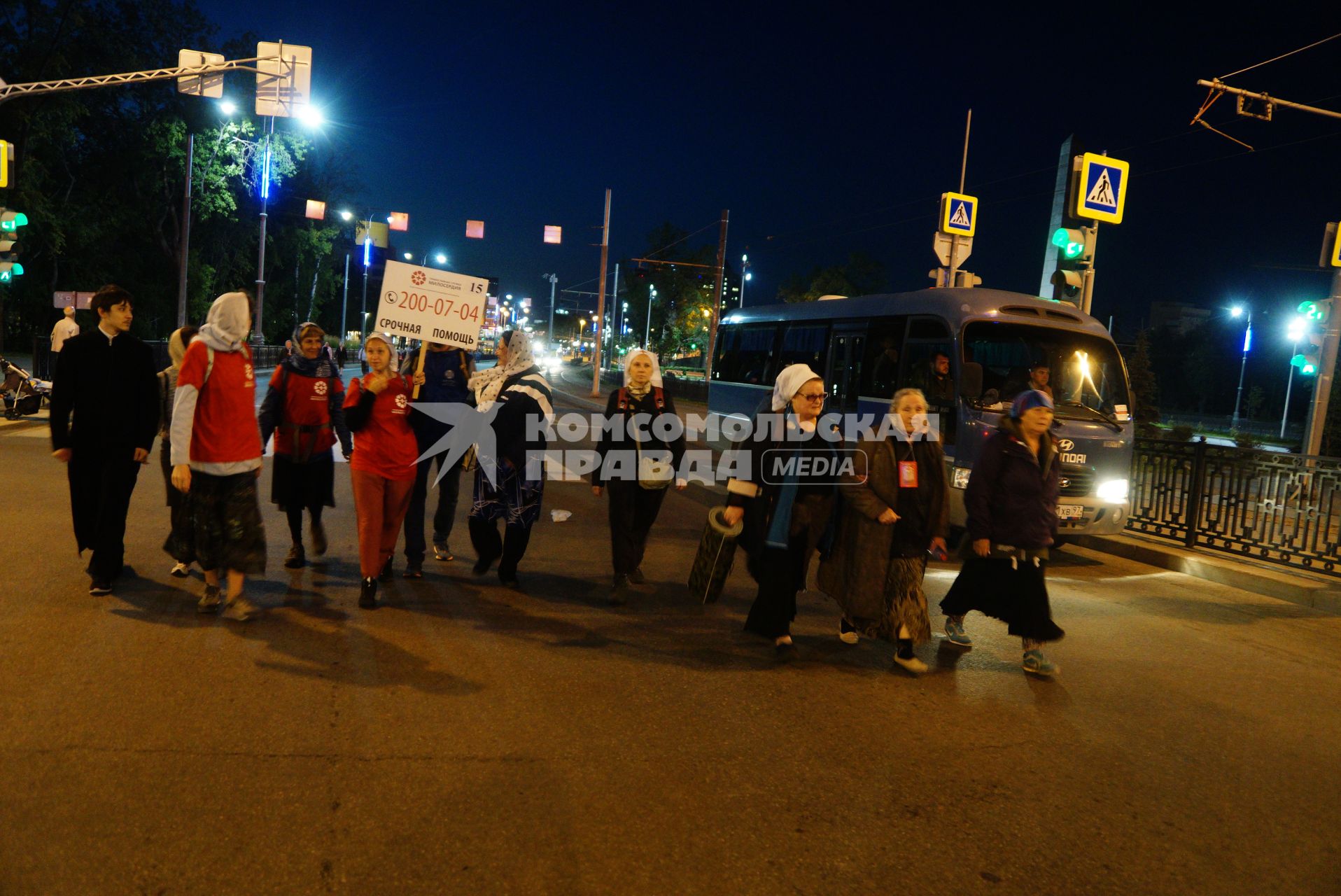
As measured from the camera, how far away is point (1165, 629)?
7426mm

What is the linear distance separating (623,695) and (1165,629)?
15.2 feet

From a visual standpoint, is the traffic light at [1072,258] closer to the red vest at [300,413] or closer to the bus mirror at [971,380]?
the bus mirror at [971,380]

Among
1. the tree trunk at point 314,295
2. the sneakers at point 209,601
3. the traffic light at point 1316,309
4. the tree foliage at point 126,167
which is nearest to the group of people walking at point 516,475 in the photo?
the sneakers at point 209,601

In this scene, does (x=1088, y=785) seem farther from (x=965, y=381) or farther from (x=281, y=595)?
(x=965, y=381)

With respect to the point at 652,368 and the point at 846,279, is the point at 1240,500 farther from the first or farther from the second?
the point at 846,279

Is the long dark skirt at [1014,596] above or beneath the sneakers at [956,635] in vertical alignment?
above

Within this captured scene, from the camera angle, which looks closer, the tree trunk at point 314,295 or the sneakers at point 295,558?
the sneakers at point 295,558

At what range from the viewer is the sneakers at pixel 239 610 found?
19.8 ft

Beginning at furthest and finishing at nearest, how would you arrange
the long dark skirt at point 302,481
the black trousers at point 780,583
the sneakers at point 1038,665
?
1. the long dark skirt at point 302,481
2. the black trousers at point 780,583
3. the sneakers at point 1038,665

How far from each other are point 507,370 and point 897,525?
317cm

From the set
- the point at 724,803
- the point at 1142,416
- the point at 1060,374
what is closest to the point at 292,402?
the point at 724,803

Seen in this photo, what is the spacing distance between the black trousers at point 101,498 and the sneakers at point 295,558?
124cm

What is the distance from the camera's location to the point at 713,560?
631 centimetres

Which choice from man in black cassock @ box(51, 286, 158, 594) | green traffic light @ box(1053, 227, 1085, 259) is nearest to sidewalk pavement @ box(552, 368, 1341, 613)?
green traffic light @ box(1053, 227, 1085, 259)
